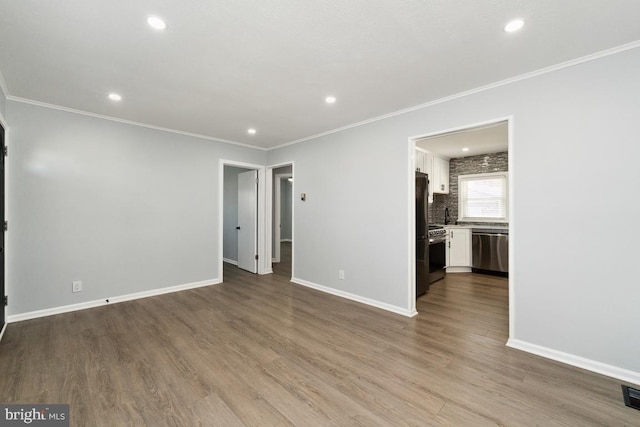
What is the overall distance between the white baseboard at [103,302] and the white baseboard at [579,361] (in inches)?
174

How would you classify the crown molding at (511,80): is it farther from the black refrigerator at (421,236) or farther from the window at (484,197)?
the window at (484,197)

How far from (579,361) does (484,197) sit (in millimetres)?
4381

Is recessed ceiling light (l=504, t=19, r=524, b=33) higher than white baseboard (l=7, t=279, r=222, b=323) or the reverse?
higher

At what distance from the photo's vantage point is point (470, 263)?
18.9 feet

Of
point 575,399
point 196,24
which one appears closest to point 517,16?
point 196,24

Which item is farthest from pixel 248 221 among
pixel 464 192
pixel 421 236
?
pixel 464 192

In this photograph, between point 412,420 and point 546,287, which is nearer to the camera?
point 412,420

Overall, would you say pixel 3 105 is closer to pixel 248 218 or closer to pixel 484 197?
pixel 248 218

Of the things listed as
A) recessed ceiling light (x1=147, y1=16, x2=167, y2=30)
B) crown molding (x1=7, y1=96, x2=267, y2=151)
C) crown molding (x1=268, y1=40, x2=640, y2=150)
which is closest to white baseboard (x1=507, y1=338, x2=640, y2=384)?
crown molding (x1=268, y1=40, x2=640, y2=150)

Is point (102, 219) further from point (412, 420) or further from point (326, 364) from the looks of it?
point (412, 420)

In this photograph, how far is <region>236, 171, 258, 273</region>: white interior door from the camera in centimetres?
564

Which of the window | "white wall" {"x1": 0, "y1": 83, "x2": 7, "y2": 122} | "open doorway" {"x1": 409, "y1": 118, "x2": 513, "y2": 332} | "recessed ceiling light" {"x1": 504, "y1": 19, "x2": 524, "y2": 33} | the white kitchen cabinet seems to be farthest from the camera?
the window

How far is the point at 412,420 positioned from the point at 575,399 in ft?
4.02

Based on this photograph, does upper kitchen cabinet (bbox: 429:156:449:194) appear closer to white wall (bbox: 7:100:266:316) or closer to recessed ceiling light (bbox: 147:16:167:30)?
white wall (bbox: 7:100:266:316)
